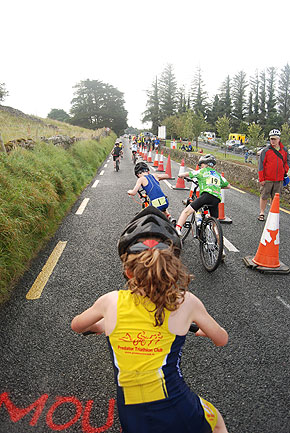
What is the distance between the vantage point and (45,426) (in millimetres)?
1955

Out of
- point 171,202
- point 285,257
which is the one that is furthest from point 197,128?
point 285,257

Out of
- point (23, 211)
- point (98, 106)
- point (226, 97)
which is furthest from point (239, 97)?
point (23, 211)

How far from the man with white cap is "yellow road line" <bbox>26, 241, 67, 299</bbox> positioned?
4891mm

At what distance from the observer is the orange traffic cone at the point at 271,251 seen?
4.32 metres

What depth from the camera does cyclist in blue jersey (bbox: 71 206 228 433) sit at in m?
1.25

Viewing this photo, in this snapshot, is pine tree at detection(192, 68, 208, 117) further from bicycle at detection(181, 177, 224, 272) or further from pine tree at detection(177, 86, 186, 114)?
bicycle at detection(181, 177, 224, 272)

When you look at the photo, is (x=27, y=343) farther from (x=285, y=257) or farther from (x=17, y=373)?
(x=285, y=257)

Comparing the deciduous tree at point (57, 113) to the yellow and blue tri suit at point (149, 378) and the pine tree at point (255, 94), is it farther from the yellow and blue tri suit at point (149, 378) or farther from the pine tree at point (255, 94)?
the yellow and blue tri suit at point (149, 378)

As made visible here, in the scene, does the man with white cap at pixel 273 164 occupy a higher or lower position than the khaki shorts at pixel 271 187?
higher

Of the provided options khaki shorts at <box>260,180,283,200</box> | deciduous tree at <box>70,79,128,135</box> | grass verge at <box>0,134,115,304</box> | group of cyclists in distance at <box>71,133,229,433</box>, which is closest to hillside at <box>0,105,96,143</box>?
grass verge at <box>0,134,115,304</box>

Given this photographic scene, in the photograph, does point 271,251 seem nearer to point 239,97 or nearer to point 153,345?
point 153,345

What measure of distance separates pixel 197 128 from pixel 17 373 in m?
42.0

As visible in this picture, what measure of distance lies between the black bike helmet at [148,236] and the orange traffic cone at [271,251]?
A: 10.7 feet

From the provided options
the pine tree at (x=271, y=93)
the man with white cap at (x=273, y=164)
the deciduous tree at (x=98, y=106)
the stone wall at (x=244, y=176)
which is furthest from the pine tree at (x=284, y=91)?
the man with white cap at (x=273, y=164)
